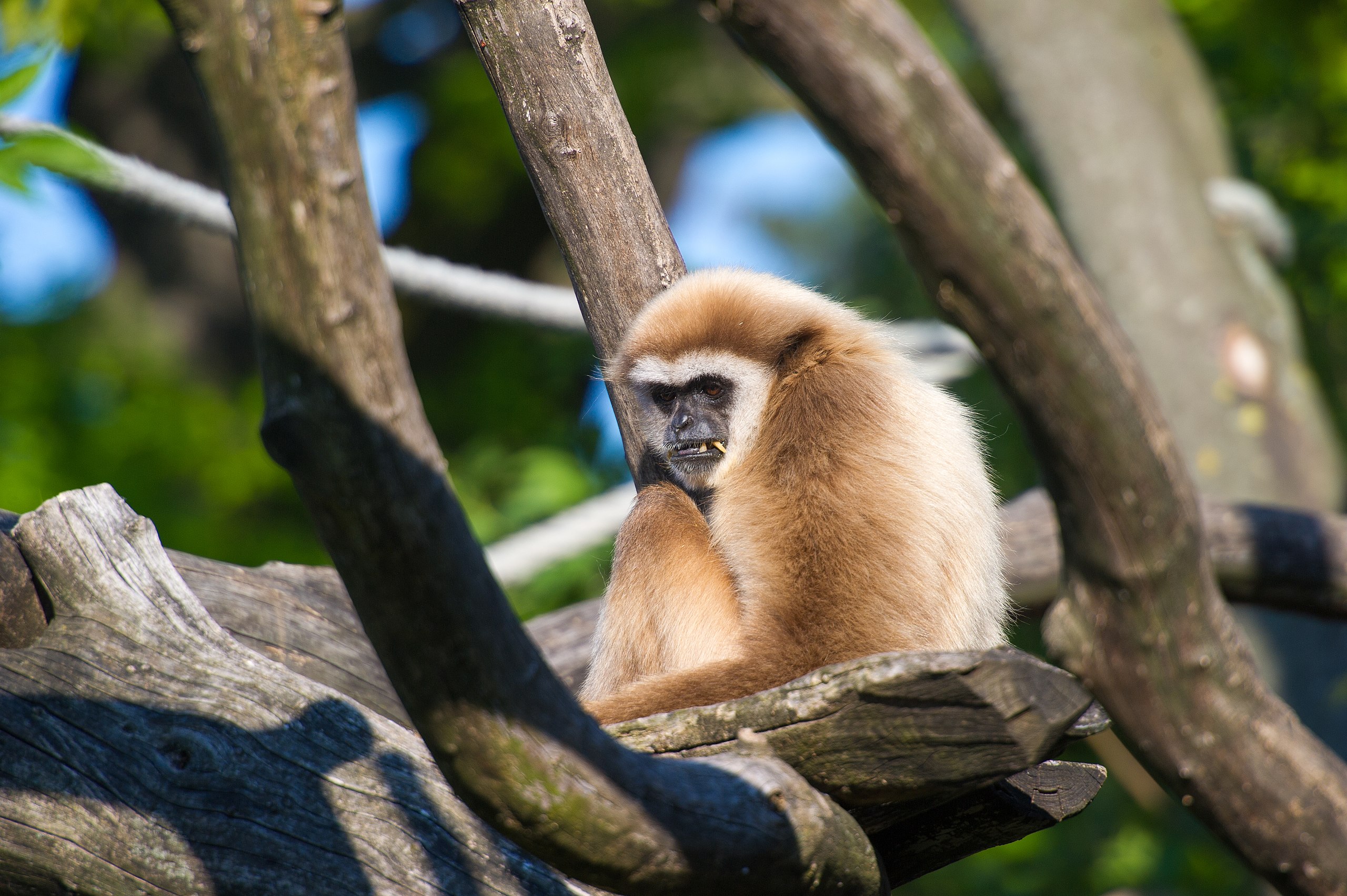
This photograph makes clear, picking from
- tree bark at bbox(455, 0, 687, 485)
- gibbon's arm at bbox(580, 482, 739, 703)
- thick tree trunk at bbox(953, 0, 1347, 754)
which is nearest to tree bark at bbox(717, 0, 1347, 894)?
gibbon's arm at bbox(580, 482, 739, 703)

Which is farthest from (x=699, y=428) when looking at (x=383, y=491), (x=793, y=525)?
(x=383, y=491)

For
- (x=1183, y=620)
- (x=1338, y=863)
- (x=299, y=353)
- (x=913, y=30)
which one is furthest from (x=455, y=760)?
(x=1338, y=863)

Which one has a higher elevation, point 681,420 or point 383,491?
point 383,491

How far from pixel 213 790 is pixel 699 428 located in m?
1.83

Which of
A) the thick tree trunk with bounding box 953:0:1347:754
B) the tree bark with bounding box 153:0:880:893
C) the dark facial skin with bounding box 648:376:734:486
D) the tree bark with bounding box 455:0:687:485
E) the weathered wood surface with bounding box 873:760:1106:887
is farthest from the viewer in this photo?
the thick tree trunk with bounding box 953:0:1347:754

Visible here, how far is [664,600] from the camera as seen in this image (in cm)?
310

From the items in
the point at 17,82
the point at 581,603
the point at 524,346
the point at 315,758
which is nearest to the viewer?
the point at 17,82

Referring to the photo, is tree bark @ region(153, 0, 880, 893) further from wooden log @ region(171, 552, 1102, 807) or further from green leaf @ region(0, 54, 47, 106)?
green leaf @ region(0, 54, 47, 106)

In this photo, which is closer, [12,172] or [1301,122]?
[12,172]

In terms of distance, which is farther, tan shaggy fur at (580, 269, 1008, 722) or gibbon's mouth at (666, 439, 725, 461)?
gibbon's mouth at (666, 439, 725, 461)

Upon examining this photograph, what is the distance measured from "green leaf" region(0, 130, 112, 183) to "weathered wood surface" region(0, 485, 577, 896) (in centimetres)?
112

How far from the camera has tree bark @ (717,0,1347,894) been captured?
5.16ft

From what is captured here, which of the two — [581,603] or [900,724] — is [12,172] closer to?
[900,724]

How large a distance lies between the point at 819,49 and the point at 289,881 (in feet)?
6.12
